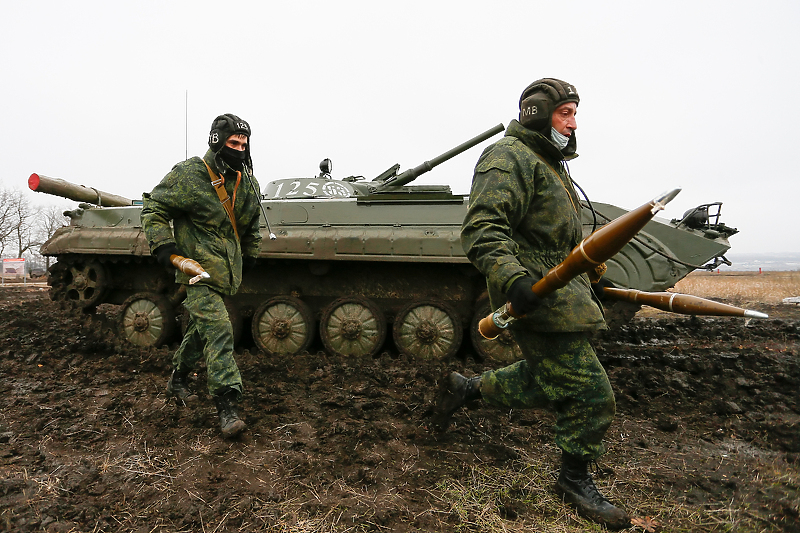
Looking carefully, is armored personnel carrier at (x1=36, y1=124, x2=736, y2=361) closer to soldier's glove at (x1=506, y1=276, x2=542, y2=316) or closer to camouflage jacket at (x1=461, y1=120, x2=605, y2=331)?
camouflage jacket at (x1=461, y1=120, x2=605, y2=331)

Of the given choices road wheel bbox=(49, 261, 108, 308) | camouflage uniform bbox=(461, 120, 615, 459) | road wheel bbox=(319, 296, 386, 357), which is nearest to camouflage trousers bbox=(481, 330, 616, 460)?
camouflage uniform bbox=(461, 120, 615, 459)

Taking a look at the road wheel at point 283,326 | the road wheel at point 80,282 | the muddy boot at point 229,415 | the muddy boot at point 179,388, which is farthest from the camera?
the road wheel at point 80,282

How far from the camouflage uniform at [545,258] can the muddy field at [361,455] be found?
1.76 feet

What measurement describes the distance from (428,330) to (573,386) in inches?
143

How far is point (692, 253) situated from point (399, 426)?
443cm

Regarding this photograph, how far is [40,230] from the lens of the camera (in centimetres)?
5275

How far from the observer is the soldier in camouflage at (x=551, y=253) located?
255 cm

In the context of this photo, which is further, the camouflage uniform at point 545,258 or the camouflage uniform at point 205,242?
the camouflage uniform at point 205,242

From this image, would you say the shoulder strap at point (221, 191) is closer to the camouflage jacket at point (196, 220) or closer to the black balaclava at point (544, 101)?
the camouflage jacket at point (196, 220)

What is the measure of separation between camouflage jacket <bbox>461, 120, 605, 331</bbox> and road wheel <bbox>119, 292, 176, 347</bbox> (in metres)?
5.47

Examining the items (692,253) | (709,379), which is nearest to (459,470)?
(709,379)

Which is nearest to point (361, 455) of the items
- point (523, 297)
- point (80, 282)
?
point (523, 297)

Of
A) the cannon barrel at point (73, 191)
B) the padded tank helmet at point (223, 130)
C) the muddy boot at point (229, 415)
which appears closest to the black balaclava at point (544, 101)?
the padded tank helmet at point (223, 130)

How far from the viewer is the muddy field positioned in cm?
258
